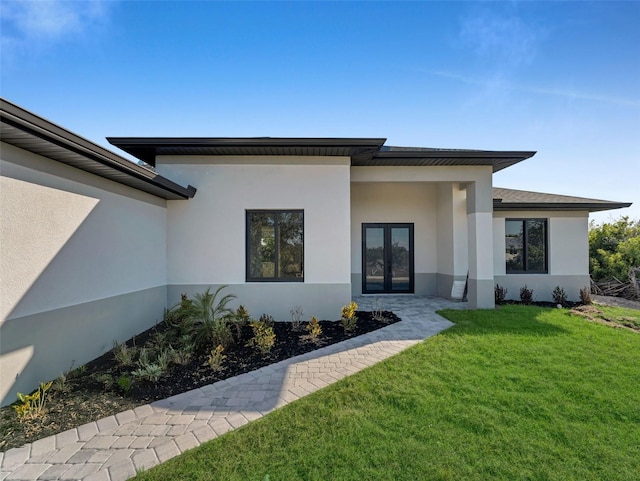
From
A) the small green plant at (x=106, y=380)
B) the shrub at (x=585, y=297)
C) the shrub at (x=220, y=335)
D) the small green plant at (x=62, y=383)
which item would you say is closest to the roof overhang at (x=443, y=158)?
the shrub at (x=220, y=335)

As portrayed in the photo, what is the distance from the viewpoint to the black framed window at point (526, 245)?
9773mm

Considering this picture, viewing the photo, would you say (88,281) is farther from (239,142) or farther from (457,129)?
(457,129)

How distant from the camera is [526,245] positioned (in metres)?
9.77

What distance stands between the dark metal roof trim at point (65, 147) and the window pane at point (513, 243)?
10.5m

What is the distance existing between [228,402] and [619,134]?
43.5 feet

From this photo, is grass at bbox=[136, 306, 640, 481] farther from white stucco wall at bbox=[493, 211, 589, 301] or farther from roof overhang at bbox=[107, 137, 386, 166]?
white stucco wall at bbox=[493, 211, 589, 301]

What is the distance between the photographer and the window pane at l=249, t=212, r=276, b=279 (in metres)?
7.02

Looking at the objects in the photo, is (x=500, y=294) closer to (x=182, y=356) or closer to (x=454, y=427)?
(x=454, y=427)

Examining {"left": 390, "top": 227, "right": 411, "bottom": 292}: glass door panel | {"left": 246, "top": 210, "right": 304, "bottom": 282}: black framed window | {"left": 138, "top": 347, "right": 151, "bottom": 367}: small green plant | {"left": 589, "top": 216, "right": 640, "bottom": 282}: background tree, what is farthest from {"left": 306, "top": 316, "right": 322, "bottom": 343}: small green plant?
{"left": 589, "top": 216, "right": 640, "bottom": 282}: background tree

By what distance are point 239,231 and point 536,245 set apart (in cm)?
991

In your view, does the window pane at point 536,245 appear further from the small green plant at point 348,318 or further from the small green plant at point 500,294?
the small green plant at point 348,318

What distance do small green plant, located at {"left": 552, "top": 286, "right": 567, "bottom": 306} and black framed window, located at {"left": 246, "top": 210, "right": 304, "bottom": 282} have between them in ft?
28.4

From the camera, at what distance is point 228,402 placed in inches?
137

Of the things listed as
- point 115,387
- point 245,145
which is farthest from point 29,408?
point 245,145
